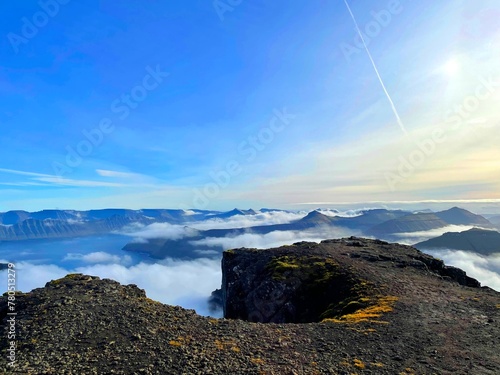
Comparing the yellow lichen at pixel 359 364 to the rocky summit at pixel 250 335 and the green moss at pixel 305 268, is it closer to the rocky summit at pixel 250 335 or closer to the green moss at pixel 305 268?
the rocky summit at pixel 250 335

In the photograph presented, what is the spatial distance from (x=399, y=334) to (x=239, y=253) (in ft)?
161

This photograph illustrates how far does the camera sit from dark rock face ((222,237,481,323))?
157 ft

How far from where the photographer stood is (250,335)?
27438mm

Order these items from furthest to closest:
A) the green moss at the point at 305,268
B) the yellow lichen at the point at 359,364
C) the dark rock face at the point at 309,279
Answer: the green moss at the point at 305,268 → the dark rock face at the point at 309,279 → the yellow lichen at the point at 359,364

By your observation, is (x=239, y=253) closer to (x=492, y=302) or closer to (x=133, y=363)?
(x=492, y=302)

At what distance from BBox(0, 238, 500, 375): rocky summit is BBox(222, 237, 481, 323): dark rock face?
4.24ft

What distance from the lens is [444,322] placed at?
33.1 m

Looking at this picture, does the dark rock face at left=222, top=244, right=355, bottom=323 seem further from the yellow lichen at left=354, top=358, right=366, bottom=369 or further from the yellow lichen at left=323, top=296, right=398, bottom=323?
the yellow lichen at left=354, top=358, right=366, bottom=369

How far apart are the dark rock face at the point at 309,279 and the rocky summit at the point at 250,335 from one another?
4.24 ft

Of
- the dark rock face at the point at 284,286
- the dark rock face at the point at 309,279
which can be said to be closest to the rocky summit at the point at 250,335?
the dark rock face at the point at 309,279

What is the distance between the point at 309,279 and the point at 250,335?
30.3 m

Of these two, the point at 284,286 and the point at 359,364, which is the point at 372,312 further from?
the point at 284,286

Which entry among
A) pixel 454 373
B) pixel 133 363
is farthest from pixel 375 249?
pixel 133 363

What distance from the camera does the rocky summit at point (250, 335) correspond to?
70.0ft
